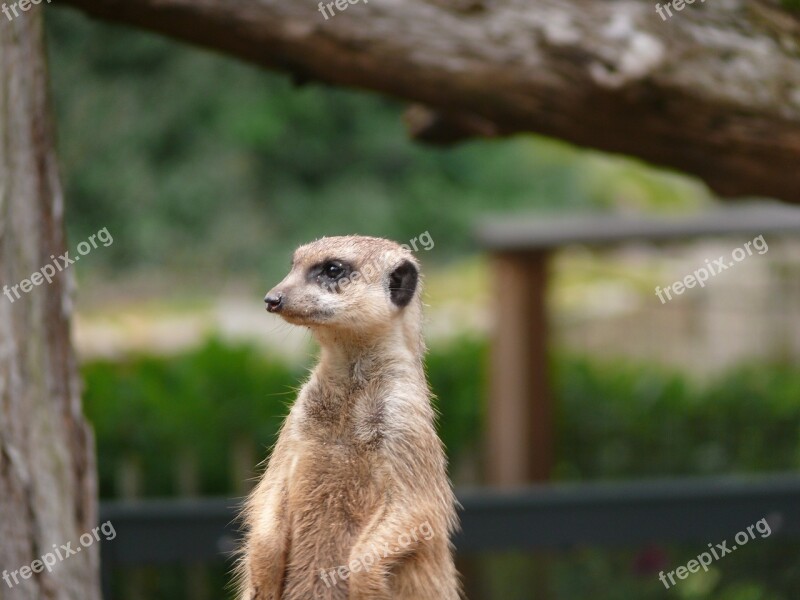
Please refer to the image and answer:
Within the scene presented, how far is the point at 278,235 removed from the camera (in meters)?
8.84

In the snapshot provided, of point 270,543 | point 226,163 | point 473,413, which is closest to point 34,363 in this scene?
point 270,543

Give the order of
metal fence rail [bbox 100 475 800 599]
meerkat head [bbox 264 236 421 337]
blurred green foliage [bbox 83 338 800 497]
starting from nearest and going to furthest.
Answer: meerkat head [bbox 264 236 421 337] < metal fence rail [bbox 100 475 800 599] < blurred green foliage [bbox 83 338 800 497]

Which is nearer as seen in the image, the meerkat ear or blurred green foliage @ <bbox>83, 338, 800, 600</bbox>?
the meerkat ear

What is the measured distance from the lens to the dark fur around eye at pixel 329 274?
2463 mm

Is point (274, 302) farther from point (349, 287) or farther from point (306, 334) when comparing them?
point (306, 334)

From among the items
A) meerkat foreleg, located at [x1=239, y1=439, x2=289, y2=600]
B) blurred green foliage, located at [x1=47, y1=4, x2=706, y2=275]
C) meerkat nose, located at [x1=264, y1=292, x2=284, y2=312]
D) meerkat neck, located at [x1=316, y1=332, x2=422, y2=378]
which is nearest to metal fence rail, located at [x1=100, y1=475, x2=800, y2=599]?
meerkat foreleg, located at [x1=239, y1=439, x2=289, y2=600]

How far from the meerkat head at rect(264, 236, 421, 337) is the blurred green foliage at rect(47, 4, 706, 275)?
5.25 m

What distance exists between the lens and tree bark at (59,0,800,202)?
2938mm

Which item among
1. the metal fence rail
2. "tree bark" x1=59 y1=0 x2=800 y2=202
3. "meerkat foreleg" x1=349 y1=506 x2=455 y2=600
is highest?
"tree bark" x1=59 y1=0 x2=800 y2=202

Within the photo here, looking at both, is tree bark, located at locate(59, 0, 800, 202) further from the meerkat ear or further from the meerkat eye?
the meerkat eye

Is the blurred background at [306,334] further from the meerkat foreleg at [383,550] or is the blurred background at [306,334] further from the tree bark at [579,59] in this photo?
the meerkat foreleg at [383,550]

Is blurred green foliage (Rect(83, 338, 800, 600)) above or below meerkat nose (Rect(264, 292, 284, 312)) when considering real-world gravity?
below

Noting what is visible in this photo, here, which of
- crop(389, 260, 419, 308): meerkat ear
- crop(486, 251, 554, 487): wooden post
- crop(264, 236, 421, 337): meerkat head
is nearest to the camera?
crop(264, 236, 421, 337): meerkat head

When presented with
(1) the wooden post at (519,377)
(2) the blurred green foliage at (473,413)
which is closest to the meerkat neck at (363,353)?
(2) the blurred green foliage at (473,413)
